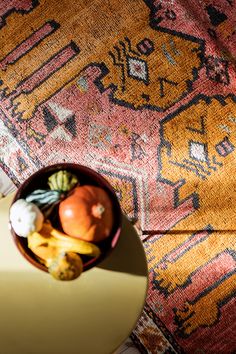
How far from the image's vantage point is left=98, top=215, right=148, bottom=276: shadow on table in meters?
1.01

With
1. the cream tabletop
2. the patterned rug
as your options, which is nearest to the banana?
the cream tabletop

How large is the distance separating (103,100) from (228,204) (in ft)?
1.51

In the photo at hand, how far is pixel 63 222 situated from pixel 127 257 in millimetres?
212

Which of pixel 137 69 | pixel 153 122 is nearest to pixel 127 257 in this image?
pixel 153 122

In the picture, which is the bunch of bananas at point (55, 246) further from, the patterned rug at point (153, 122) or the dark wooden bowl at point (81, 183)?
the patterned rug at point (153, 122)

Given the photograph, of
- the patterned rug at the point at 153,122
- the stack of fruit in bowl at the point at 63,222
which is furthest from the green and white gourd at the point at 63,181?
the patterned rug at the point at 153,122

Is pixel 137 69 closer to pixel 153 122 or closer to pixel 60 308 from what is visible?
pixel 153 122

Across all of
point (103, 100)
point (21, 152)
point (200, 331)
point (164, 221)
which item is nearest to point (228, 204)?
point (164, 221)

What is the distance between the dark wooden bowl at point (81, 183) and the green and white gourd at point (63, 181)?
0.09 feet

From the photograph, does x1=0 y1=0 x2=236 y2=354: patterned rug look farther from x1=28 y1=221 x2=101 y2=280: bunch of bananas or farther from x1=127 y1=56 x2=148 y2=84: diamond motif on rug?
x1=28 y1=221 x2=101 y2=280: bunch of bananas

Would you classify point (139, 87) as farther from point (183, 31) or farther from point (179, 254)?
point (179, 254)

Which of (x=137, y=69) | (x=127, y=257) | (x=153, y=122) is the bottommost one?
(x=127, y=257)

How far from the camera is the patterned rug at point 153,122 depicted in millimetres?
1339

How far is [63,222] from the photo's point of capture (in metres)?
0.86
